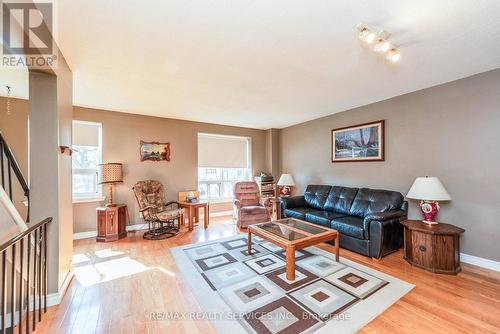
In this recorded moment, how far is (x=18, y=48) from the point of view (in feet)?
5.09

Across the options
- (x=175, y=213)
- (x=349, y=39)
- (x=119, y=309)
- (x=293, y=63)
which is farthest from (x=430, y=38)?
(x=175, y=213)

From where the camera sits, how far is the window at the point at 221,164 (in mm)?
5254

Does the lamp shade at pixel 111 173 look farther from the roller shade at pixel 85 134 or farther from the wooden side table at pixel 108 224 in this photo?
the roller shade at pixel 85 134

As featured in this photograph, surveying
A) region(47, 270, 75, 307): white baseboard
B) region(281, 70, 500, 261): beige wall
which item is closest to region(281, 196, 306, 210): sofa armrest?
region(281, 70, 500, 261): beige wall

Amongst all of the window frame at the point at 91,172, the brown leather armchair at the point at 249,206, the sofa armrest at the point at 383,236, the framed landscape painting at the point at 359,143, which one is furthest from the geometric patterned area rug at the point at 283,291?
the window frame at the point at 91,172

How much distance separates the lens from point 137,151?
169 inches

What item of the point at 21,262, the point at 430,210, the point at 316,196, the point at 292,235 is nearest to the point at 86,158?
the point at 21,262

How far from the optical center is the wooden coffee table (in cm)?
225

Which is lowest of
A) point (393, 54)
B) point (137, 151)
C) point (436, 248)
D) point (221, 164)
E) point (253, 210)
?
point (436, 248)

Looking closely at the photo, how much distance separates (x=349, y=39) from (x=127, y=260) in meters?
3.68

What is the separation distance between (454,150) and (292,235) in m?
2.50

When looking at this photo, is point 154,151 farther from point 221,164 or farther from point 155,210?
point 221,164

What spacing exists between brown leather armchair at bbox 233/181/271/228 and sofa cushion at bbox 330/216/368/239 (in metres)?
1.50

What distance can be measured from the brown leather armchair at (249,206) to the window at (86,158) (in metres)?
2.72
